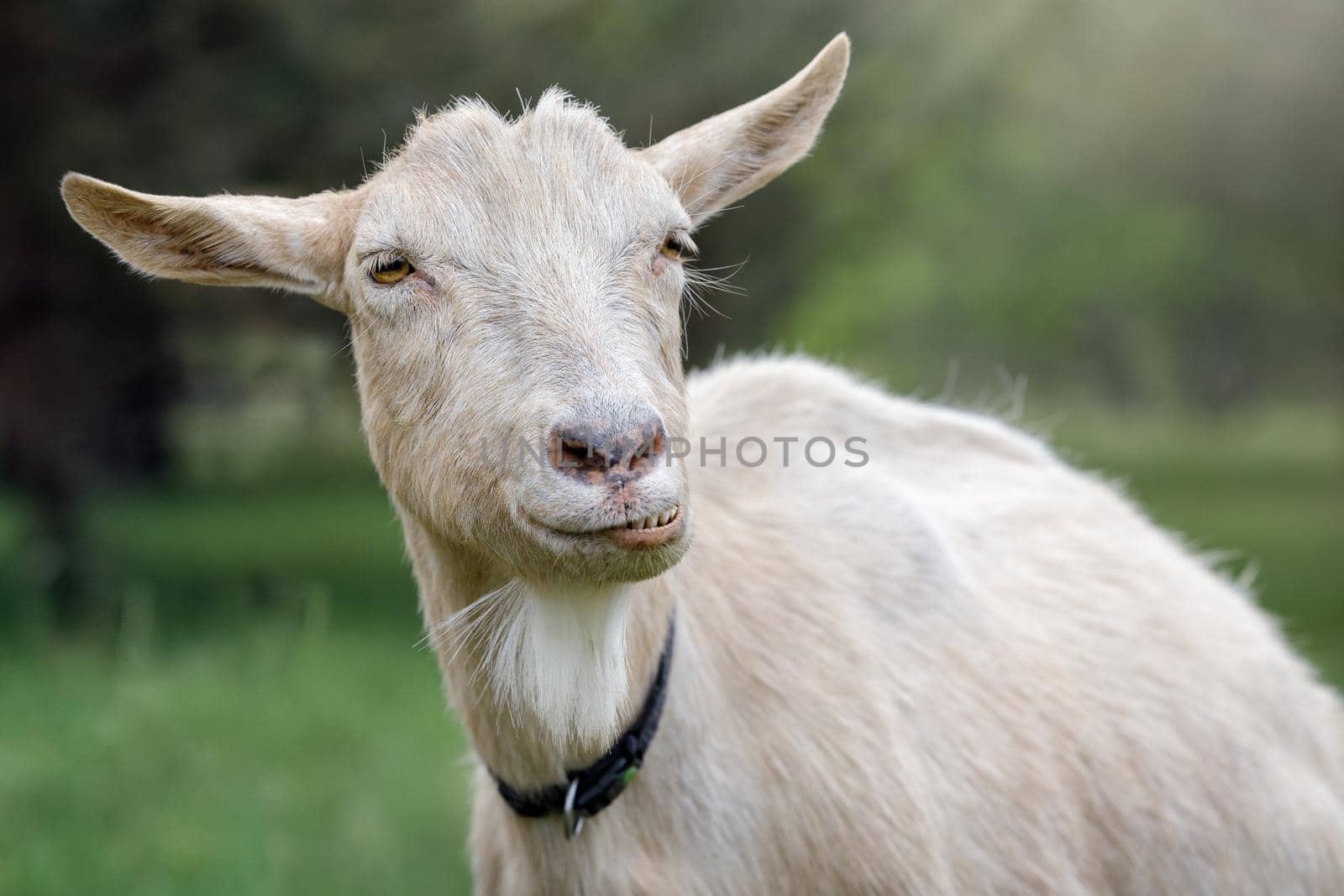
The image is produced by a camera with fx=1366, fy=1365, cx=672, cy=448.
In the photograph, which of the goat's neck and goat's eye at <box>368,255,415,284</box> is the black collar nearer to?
the goat's neck

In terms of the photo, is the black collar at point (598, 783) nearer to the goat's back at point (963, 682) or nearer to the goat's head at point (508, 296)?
the goat's back at point (963, 682)

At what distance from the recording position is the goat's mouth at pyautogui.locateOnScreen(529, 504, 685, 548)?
105 inches

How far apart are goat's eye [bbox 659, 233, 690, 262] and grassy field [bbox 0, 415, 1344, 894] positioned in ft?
7.74

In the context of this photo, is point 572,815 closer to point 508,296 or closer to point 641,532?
point 641,532

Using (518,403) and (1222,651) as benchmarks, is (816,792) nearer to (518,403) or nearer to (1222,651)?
(518,403)

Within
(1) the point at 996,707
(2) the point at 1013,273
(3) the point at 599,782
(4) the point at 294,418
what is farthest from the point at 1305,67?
(4) the point at 294,418

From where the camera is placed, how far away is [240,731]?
684 centimetres

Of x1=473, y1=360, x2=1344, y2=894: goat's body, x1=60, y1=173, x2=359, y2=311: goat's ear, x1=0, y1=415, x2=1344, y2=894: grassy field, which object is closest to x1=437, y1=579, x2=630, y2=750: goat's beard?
x1=473, y1=360, x2=1344, y2=894: goat's body

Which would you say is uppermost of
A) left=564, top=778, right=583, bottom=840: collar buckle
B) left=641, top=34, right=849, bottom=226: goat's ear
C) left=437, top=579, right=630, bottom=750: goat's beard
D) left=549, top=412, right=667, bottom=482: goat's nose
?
left=641, top=34, right=849, bottom=226: goat's ear

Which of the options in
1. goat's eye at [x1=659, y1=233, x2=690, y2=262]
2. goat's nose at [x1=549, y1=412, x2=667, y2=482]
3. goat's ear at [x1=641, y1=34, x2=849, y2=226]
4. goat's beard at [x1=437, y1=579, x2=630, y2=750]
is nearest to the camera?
goat's nose at [x1=549, y1=412, x2=667, y2=482]

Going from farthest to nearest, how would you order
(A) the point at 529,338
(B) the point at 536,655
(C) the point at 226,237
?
1. (C) the point at 226,237
2. (B) the point at 536,655
3. (A) the point at 529,338

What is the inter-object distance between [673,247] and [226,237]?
1.07 m

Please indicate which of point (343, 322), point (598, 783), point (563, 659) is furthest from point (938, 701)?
point (343, 322)

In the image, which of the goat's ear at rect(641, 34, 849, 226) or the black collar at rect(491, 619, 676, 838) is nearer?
the black collar at rect(491, 619, 676, 838)
